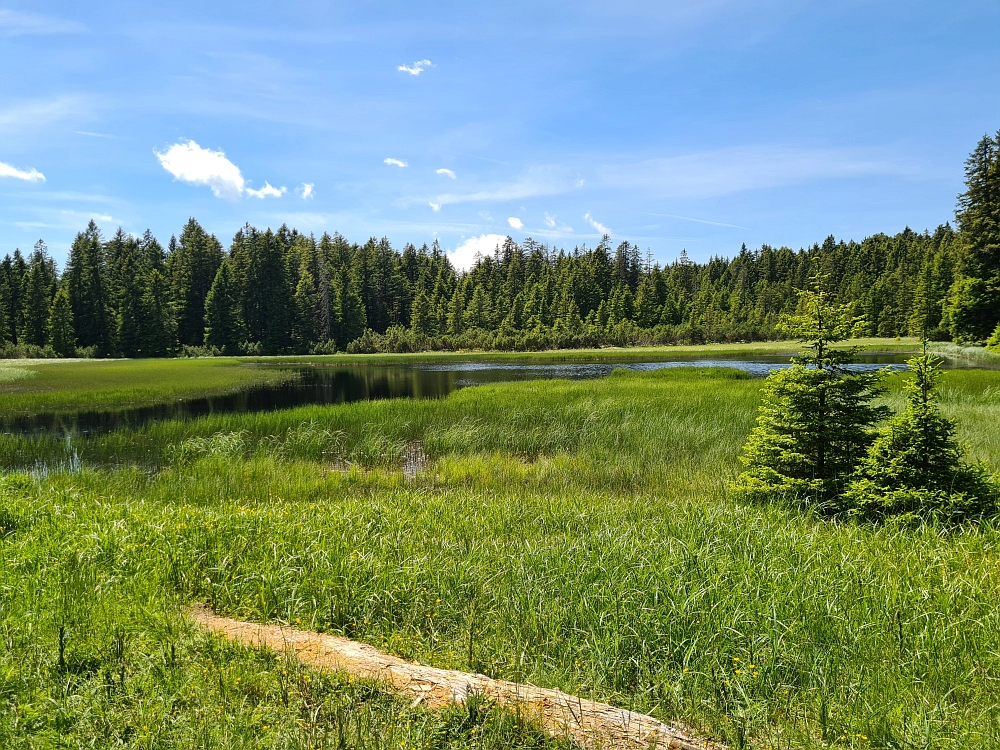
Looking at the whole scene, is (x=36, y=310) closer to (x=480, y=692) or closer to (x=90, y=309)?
(x=90, y=309)

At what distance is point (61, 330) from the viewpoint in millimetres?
69562

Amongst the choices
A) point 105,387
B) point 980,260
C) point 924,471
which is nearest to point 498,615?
point 924,471

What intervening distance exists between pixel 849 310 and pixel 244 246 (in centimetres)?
10390

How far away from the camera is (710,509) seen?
8016 mm

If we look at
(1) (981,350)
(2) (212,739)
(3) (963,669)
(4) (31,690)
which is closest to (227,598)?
(4) (31,690)

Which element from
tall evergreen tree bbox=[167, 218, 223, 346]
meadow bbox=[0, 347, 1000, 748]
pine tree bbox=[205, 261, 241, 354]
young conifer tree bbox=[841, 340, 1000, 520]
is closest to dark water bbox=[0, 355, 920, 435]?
young conifer tree bbox=[841, 340, 1000, 520]

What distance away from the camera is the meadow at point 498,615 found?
3.34 m

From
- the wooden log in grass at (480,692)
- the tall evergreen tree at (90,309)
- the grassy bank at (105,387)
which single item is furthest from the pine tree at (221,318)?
the wooden log in grass at (480,692)

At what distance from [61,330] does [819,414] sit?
88.6m

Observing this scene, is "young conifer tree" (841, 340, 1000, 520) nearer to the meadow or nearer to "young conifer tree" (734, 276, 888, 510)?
the meadow

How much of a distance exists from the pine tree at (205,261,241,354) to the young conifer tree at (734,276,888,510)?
282 feet

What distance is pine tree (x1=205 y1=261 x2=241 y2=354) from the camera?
269ft

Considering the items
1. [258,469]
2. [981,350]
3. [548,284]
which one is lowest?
[258,469]

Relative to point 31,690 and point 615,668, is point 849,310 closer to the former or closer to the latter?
point 615,668
